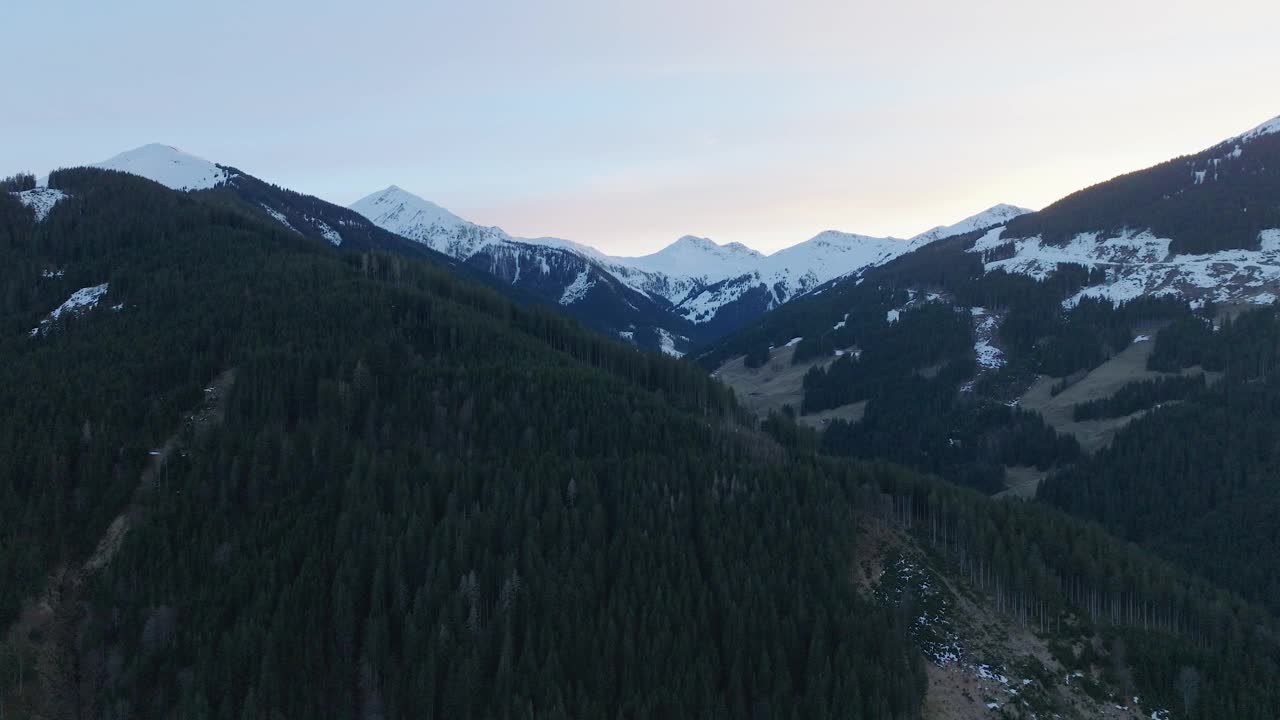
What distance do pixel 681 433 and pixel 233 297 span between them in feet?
316

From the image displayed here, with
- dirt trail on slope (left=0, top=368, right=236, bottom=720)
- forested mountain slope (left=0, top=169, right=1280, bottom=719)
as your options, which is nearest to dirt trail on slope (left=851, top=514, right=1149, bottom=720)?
forested mountain slope (left=0, top=169, right=1280, bottom=719)

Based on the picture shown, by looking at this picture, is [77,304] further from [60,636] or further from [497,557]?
[497,557]

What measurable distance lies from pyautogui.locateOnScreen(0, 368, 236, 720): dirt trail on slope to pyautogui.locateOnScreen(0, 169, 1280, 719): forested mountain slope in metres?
0.29

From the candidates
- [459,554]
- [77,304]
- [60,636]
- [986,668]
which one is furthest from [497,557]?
[77,304]

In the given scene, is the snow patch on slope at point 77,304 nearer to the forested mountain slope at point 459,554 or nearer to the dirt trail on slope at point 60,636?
the forested mountain slope at point 459,554

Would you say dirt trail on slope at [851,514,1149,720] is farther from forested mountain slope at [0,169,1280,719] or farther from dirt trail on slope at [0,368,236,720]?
dirt trail on slope at [0,368,236,720]

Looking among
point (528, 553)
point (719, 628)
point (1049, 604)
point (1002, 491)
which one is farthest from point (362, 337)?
point (1002, 491)

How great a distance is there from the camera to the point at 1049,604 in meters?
97.9

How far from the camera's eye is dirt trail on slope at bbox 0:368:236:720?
7881 cm

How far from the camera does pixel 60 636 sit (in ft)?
Answer: 283

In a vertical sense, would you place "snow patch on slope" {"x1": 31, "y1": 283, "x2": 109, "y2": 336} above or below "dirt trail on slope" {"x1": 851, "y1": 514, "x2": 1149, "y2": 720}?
above

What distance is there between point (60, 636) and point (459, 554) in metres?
42.6

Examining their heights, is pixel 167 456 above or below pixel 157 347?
below

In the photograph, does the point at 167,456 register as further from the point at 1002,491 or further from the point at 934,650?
the point at 1002,491
